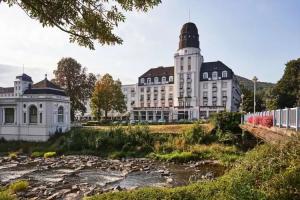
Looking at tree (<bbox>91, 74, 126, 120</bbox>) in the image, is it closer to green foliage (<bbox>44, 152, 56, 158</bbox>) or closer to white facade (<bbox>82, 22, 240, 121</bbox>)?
white facade (<bbox>82, 22, 240, 121</bbox>)

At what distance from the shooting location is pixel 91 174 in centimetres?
2473

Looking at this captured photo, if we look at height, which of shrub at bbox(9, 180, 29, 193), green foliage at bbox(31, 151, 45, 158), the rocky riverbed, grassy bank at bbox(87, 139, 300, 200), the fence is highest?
the fence

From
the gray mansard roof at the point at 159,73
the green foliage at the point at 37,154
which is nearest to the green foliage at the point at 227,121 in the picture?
the green foliage at the point at 37,154

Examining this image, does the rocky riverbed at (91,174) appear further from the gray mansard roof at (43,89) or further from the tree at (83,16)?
the gray mansard roof at (43,89)

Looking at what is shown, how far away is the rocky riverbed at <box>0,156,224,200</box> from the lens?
61.1 ft

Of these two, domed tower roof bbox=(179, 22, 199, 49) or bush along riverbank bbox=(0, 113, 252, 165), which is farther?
domed tower roof bbox=(179, 22, 199, 49)

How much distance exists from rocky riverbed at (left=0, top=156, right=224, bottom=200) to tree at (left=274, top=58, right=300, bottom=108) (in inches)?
1554

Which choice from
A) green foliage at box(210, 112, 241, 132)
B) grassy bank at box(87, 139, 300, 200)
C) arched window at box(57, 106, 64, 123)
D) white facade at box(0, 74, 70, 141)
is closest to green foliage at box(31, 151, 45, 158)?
white facade at box(0, 74, 70, 141)

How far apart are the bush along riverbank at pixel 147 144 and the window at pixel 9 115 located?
207 inches

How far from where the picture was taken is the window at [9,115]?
47125mm

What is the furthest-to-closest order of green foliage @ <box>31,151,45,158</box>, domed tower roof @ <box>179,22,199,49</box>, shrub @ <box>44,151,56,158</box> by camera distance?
domed tower roof @ <box>179,22,199,49</box> < green foliage @ <box>31,151,45,158</box> < shrub @ <box>44,151,56,158</box>

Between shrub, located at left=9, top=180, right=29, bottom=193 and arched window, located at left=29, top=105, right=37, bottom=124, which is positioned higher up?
arched window, located at left=29, top=105, right=37, bottom=124

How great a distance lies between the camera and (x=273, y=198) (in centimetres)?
878

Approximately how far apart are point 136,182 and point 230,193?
42.3ft
